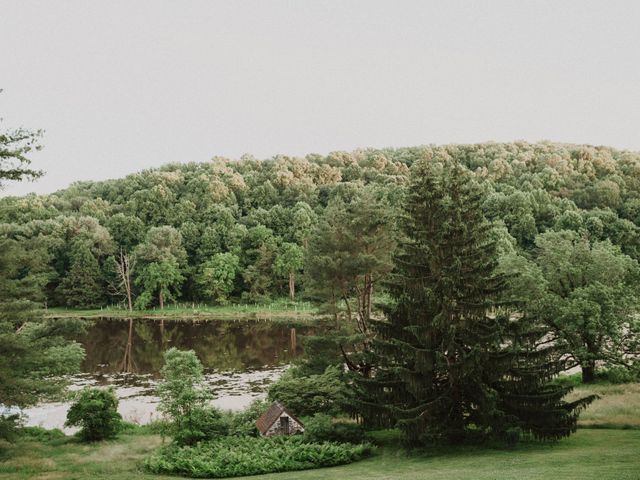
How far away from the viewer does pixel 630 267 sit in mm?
30375

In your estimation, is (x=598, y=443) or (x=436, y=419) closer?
(x=598, y=443)

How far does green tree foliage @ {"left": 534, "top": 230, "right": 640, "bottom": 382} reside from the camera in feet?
84.7

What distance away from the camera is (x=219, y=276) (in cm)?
7112

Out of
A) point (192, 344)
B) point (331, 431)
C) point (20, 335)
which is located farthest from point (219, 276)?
point (331, 431)

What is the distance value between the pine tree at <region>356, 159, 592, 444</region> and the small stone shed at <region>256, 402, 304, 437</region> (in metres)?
4.22

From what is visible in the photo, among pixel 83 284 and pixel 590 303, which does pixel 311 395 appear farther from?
pixel 83 284

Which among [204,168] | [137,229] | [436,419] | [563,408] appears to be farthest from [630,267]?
[204,168]

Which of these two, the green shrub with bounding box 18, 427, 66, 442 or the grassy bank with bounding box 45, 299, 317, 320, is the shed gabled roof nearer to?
the green shrub with bounding box 18, 427, 66, 442

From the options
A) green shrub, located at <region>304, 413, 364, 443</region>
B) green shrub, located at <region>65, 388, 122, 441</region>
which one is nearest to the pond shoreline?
green shrub, located at <region>65, 388, 122, 441</region>

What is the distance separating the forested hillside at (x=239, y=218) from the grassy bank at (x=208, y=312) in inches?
64.8

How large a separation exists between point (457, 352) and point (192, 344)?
35738 mm

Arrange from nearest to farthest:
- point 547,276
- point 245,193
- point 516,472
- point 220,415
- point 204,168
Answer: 1. point 516,472
2. point 220,415
3. point 547,276
4. point 245,193
5. point 204,168

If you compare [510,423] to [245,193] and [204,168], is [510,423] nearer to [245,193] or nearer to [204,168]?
[245,193]

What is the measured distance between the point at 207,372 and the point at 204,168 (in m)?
74.6
